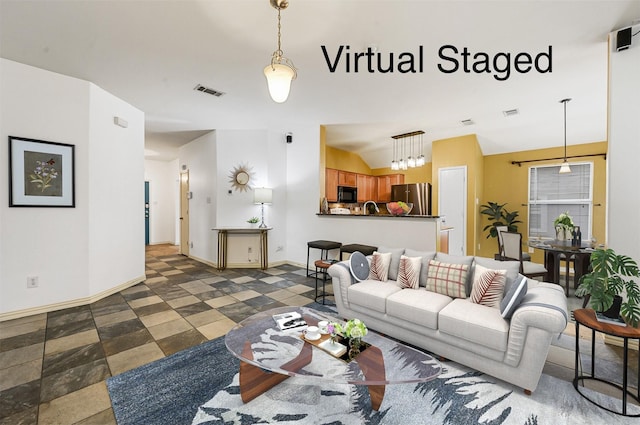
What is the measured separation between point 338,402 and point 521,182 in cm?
644

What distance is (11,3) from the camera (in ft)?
6.97

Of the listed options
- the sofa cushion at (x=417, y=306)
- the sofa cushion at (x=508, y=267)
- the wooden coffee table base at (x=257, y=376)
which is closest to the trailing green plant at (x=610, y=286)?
the sofa cushion at (x=508, y=267)

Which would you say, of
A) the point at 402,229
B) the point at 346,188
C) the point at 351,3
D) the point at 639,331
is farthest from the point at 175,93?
the point at 639,331

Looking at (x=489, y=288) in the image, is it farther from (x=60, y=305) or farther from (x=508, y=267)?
(x=60, y=305)

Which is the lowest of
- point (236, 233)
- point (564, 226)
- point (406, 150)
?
point (236, 233)

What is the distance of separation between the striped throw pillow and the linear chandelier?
3.58 meters

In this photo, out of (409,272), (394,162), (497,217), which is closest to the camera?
(409,272)

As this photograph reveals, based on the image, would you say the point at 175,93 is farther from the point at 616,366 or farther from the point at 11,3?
the point at 616,366

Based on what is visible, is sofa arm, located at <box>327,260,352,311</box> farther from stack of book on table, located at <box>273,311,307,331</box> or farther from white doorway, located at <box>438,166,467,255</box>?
white doorway, located at <box>438,166,467,255</box>

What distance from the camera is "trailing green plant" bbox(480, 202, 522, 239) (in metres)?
5.91

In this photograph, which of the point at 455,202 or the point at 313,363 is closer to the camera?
the point at 313,363

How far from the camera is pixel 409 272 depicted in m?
2.91

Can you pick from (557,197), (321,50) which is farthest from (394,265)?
(557,197)

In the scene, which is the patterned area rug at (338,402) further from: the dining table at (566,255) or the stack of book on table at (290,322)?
the dining table at (566,255)
